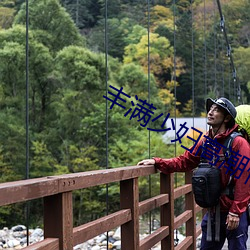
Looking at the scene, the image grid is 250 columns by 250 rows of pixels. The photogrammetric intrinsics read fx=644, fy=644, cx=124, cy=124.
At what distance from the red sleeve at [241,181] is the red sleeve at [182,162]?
206 mm

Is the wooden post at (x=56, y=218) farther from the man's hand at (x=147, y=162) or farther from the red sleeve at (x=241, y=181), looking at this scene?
the man's hand at (x=147, y=162)

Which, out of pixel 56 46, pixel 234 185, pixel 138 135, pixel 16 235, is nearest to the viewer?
pixel 234 185

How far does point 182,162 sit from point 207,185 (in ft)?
0.91

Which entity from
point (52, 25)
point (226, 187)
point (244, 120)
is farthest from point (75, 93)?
point (226, 187)

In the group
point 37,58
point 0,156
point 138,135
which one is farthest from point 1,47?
point 138,135

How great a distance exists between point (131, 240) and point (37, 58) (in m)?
13.7

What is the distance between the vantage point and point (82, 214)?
48.1ft

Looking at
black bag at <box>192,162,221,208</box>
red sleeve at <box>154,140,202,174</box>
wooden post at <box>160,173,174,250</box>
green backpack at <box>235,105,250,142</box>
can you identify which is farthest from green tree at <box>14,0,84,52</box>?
black bag at <box>192,162,221,208</box>

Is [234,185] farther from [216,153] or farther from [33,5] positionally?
[33,5]

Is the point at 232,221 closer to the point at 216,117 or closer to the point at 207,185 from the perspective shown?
the point at 207,185

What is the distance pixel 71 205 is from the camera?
1.45 m

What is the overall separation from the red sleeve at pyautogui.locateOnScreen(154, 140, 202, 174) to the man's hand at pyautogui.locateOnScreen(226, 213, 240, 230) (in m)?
0.29

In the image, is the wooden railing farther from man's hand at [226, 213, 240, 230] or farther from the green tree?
the green tree

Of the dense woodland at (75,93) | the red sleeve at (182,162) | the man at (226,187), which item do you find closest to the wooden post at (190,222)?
the red sleeve at (182,162)
